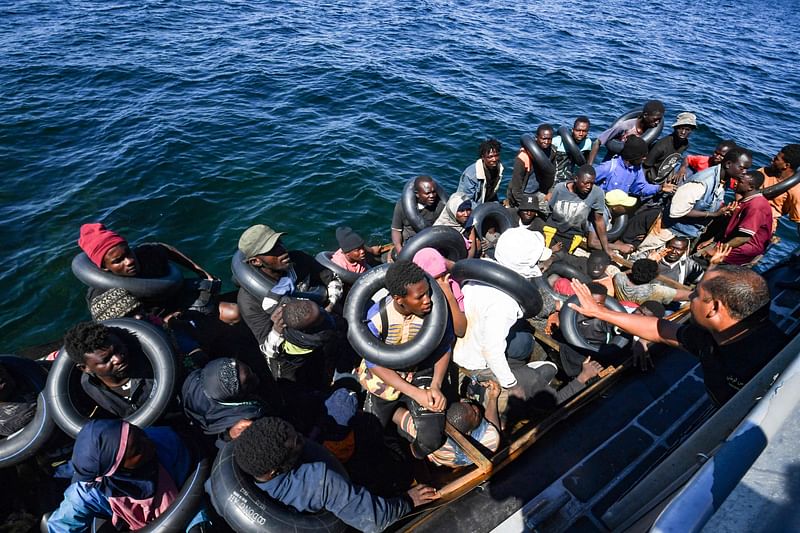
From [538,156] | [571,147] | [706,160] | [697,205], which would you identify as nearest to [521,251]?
[538,156]

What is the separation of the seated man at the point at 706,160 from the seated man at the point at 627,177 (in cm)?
51

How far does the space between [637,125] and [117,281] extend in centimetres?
1031

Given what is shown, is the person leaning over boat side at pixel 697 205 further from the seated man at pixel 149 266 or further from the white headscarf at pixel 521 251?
the seated man at pixel 149 266

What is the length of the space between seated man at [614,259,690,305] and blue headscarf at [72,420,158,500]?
6.02m

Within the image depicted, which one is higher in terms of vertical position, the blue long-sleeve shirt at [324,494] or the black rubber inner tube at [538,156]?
the black rubber inner tube at [538,156]

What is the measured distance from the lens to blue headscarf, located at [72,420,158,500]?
2.63m

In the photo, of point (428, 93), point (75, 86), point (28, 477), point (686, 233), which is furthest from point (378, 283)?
point (75, 86)

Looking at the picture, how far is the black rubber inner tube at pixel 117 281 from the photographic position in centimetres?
472

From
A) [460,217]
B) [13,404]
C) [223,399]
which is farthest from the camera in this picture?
[460,217]

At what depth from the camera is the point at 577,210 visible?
6699 mm

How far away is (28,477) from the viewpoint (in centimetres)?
385

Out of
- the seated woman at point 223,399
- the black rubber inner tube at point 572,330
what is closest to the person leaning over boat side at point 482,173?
the black rubber inner tube at point 572,330

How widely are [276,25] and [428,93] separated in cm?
1188

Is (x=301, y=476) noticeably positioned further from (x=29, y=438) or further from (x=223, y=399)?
(x=29, y=438)
